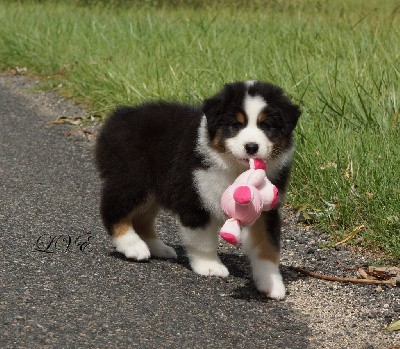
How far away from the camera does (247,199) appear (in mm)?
4637

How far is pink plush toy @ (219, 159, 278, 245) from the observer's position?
4664mm

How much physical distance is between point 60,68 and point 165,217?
4824mm

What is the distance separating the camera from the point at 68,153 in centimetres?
800

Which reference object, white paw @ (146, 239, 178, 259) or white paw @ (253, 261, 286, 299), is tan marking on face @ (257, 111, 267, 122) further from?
white paw @ (146, 239, 178, 259)

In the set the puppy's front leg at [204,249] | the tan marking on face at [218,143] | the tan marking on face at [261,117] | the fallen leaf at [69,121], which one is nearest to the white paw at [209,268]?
the puppy's front leg at [204,249]

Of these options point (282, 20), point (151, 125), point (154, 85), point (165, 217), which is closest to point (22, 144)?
point (154, 85)

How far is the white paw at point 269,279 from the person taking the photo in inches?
194

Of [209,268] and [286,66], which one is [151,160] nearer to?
[209,268]

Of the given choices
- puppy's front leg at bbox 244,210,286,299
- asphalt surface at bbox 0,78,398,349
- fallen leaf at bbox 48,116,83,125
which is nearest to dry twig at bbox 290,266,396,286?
asphalt surface at bbox 0,78,398,349

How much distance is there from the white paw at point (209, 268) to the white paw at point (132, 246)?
32 cm

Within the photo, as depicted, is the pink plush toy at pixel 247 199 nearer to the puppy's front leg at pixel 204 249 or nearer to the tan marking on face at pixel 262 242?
the tan marking on face at pixel 262 242

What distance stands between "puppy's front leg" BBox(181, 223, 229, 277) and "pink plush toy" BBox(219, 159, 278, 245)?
0.41 meters

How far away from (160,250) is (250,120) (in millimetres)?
1191

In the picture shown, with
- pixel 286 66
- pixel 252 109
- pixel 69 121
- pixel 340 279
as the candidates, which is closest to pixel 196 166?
pixel 252 109
